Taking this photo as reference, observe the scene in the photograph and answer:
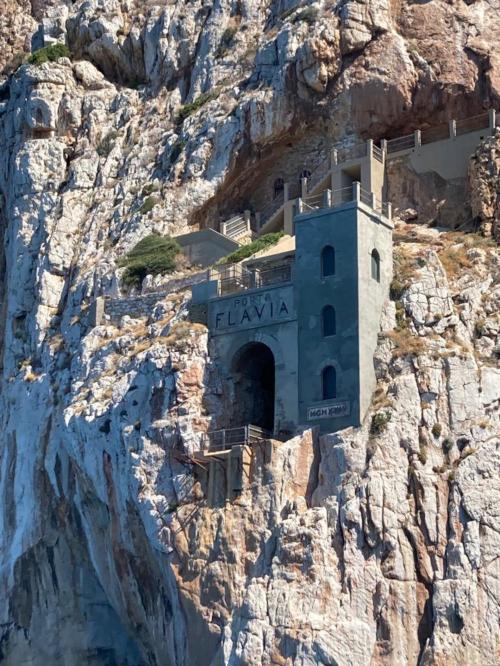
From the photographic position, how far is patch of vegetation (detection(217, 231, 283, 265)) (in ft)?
215

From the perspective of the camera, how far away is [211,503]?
5650 centimetres

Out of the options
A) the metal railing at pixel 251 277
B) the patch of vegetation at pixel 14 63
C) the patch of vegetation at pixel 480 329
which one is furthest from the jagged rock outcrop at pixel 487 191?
the patch of vegetation at pixel 14 63

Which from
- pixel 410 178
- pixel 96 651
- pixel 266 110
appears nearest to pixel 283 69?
pixel 266 110

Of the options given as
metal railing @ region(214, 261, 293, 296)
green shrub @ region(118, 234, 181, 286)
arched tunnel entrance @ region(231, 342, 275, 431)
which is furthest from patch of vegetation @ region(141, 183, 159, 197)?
arched tunnel entrance @ region(231, 342, 275, 431)

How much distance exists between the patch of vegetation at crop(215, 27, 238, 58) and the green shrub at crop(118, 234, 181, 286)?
32.3 ft

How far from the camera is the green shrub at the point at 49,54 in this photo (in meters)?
79.6

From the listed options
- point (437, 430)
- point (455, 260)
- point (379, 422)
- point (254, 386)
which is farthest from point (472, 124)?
point (379, 422)

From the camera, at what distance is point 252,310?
197ft

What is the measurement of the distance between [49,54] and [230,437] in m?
28.1

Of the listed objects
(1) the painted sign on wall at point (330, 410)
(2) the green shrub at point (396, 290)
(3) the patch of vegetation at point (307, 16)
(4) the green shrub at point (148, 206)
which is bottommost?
(1) the painted sign on wall at point (330, 410)

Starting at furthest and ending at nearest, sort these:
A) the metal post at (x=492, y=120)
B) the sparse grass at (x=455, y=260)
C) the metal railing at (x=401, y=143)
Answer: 1. the metal railing at (x=401, y=143)
2. the metal post at (x=492, y=120)
3. the sparse grass at (x=455, y=260)

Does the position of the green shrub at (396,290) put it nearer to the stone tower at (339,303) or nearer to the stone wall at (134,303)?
the stone tower at (339,303)

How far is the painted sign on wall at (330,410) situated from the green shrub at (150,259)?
12.6m

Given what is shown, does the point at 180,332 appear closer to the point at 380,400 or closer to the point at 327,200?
the point at 327,200
